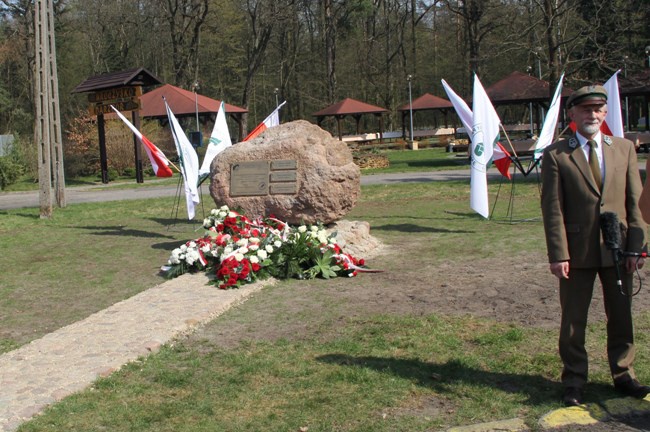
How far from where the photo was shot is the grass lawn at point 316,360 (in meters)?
4.33

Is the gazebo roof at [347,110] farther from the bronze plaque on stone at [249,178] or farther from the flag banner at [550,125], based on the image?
the bronze plaque on stone at [249,178]

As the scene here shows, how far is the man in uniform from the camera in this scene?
14.1 feet

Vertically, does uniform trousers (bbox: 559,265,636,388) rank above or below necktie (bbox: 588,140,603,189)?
below

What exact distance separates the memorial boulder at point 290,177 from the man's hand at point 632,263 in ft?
19.3

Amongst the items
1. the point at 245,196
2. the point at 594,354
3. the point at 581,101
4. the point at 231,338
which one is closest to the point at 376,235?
the point at 245,196

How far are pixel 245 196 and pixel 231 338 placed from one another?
448cm

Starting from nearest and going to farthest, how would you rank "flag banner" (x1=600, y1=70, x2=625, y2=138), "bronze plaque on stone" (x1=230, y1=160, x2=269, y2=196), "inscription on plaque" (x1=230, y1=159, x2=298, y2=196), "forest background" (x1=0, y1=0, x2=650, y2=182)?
1. "inscription on plaque" (x1=230, y1=159, x2=298, y2=196)
2. "bronze plaque on stone" (x1=230, y1=160, x2=269, y2=196)
3. "flag banner" (x1=600, y1=70, x2=625, y2=138)
4. "forest background" (x1=0, y1=0, x2=650, y2=182)

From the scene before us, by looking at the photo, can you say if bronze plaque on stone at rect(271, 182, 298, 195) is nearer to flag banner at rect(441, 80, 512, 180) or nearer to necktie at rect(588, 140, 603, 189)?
flag banner at rect(441, 80, 512, 180)

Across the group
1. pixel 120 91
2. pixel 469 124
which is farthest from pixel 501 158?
pixel 120 91

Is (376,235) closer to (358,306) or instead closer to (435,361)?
(358,306)

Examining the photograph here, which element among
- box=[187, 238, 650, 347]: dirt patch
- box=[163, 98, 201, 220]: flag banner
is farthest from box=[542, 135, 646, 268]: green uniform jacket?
box=[163, 98, 201, 220]: flag banner

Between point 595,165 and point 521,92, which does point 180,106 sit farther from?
point 595,165

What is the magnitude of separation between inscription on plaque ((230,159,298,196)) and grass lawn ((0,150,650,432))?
1.59 meters

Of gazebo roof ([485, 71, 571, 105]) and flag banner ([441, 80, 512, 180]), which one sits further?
gazebo roof ([485, 71, 571, 105])
